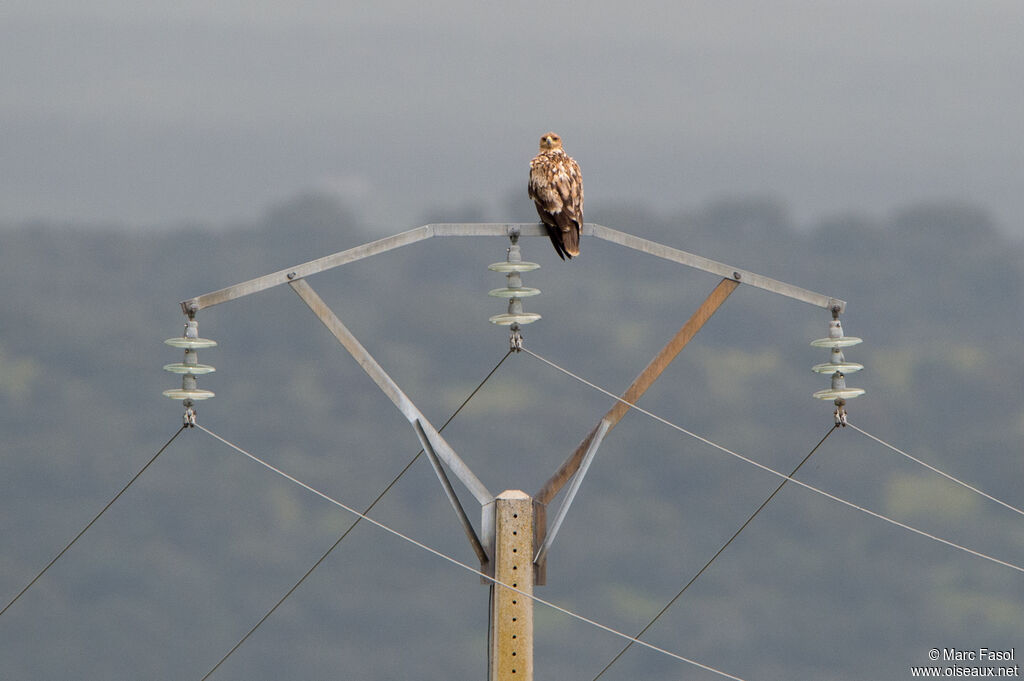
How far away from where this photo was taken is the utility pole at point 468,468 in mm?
14484

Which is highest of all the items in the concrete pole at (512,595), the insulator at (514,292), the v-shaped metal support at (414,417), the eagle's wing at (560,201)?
the eagle's wing at (560,201)

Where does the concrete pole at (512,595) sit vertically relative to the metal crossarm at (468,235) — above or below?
below

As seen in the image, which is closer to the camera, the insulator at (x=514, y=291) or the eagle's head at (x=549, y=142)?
the insulator at (x=514, y=291)

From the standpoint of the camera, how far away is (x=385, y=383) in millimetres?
14570

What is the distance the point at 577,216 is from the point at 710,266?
109 centimetres

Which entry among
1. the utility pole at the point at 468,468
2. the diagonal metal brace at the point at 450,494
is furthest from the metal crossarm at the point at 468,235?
the diagonal metal brace at the point at 450,494

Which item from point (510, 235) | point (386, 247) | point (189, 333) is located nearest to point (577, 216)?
point (510, 235)

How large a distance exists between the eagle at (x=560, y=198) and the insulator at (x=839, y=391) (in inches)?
84.0

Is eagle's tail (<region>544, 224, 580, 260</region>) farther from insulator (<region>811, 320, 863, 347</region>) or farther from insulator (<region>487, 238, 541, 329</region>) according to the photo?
insulator (<region>811, 320, 863, 347</region>)

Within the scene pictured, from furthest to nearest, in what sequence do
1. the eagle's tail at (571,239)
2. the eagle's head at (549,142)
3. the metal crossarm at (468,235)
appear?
the eagle's head at (549,142) < the eagle's tail at (571,239) < the metal crossarm at (468,235)

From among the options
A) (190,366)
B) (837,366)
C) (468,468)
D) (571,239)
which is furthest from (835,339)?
(190,366)

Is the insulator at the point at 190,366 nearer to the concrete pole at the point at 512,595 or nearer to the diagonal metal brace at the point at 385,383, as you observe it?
the diagonal metal brace at the point at 385,383

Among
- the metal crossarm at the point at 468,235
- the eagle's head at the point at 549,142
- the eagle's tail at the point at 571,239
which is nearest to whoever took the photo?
the metal crossarm at the point at 468,235

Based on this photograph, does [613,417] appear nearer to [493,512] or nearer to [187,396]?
[493,512]
